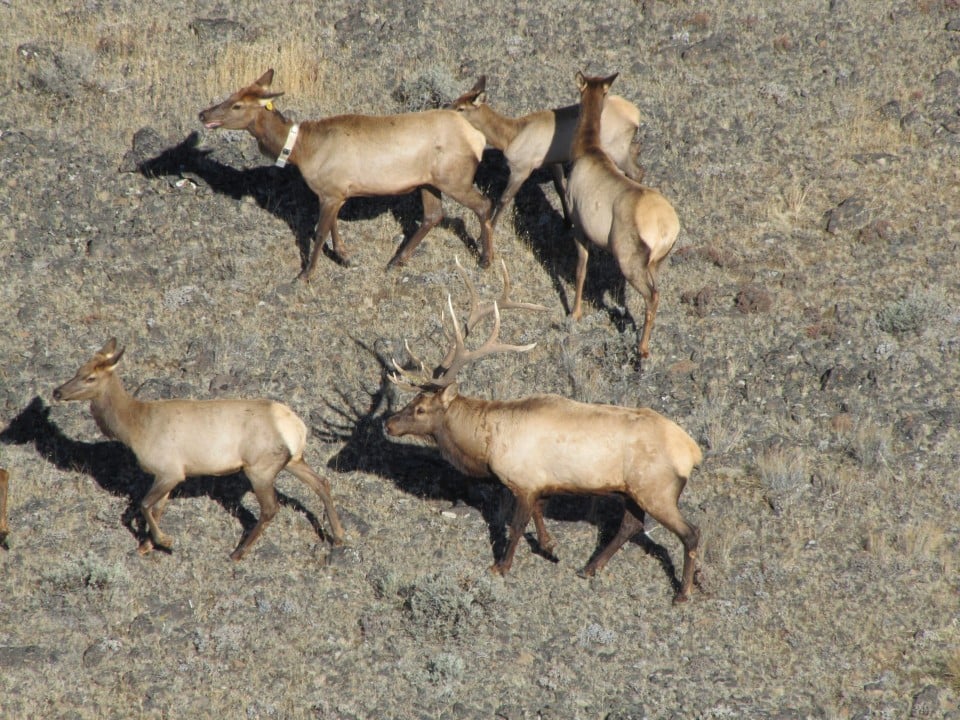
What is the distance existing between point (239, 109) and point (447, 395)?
4.32 m

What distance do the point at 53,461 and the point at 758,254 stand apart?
7862 mm

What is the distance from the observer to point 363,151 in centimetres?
1275

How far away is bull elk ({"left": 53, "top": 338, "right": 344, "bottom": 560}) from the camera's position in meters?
10.1

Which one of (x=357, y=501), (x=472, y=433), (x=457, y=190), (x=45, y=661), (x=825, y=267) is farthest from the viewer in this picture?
(x=825, y=267)

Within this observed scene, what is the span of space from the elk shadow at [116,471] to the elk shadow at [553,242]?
13.3ft

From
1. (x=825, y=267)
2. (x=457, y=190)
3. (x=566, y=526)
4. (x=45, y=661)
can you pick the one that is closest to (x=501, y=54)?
(x=457, y=190)

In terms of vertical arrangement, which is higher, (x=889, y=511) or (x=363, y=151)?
(x=363, y=151)

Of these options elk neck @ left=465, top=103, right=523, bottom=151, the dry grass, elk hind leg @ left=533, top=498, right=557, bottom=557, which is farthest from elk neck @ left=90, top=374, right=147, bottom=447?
the dry grass

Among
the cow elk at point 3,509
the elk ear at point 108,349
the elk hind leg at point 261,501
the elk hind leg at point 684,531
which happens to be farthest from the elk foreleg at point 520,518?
the cow elk at point 3,509

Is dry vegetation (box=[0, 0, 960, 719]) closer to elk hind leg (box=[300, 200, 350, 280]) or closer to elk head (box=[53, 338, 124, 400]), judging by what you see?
elk hind leg (box=[300, 200, 350, 280])

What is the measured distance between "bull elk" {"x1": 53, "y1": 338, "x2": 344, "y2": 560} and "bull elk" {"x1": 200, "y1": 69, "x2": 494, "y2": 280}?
3.31 m

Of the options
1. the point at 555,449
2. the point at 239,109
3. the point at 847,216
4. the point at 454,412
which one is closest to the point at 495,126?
the point at 239,109

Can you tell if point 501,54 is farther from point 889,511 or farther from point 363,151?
point 889,511

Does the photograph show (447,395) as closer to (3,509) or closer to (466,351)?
(466,351)
